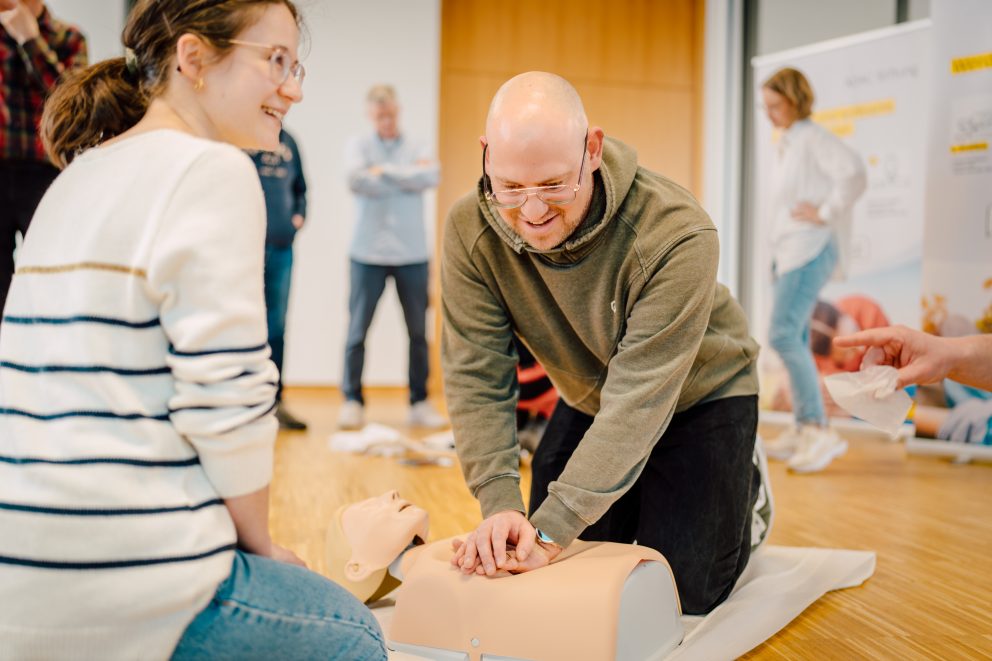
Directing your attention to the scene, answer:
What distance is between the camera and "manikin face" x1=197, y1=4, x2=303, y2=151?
3.24 feet

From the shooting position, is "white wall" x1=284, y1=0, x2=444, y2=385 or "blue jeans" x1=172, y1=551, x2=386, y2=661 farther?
"white wall" x1=284, y1=0, x2=444, y2=385

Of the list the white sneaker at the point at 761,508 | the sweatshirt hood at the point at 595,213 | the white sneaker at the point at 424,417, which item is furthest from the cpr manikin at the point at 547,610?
the white sneaker at the point at 424,417

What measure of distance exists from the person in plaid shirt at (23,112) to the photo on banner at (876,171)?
2.89 metres

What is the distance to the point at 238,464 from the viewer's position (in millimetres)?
867

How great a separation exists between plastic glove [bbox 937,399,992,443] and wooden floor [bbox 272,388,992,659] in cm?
11

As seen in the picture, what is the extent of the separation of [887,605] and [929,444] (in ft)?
7.14

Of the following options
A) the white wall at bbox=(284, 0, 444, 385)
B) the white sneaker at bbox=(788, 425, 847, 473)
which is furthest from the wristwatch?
the white wall at bbox=(284, 0, 444, 385)

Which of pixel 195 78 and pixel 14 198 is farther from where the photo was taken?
pixel 14 198

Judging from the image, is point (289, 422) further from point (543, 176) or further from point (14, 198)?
point (543, 176)

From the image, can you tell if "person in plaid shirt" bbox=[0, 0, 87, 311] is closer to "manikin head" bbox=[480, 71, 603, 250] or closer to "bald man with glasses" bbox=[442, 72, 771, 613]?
"bald man with glasses" bbox=[442, 72, 771, 613]

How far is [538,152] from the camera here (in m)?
1.35

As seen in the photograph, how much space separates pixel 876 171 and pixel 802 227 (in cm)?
73

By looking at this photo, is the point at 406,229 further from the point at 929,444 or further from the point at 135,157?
the point at 135,157

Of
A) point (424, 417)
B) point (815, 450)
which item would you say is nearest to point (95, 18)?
point (424, 417)
